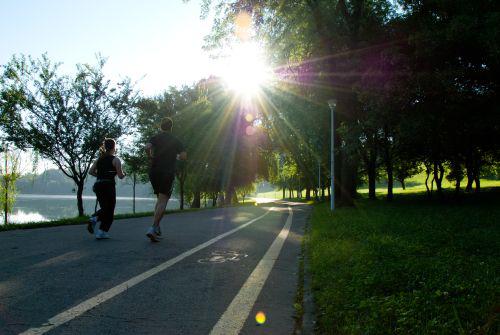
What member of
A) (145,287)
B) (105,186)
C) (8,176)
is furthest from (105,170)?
(8,176)

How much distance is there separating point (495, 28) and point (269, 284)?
12586 mm

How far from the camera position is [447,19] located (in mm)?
16500

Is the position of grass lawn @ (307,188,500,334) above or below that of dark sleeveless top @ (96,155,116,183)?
below

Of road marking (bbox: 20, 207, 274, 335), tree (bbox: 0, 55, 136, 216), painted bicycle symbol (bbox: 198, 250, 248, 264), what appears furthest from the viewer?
tree (bbox: 0, 55, 136, 216)

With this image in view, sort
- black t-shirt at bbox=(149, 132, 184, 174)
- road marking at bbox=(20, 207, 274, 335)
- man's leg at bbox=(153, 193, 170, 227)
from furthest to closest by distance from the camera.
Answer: black t-shirt at bbox=(149, 132, 184, 174) < man's leg at bbox=(153, 193, 170, 227) < road marking at bbox=(20, 207, 274, 335)

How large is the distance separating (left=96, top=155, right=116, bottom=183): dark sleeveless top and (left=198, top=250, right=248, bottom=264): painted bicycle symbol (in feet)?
9.67

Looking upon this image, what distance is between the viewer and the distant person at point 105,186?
7.56m

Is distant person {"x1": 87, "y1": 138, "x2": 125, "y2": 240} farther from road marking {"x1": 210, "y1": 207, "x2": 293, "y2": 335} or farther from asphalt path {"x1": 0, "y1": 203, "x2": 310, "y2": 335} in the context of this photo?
road marking {"x1": 210, "y1": 207, "x2": 293, "y2": 335}

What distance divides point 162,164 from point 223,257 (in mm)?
2609

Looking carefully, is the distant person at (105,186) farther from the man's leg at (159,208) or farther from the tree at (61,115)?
the tree at (61,115)

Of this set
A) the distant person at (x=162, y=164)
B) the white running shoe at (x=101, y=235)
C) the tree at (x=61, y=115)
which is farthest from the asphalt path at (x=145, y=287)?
the tree at (x=61, y=115)

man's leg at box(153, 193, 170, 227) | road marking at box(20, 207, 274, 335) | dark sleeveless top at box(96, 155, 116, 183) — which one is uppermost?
dark sleeveless top at box(96, 155, 116, 183)

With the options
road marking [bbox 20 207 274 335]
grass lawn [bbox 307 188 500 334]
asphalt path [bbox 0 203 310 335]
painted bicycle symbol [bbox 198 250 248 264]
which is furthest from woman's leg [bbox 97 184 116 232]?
grass lawn [bbox 307 188 500 334]

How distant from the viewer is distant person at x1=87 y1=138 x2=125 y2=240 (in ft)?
24.8
